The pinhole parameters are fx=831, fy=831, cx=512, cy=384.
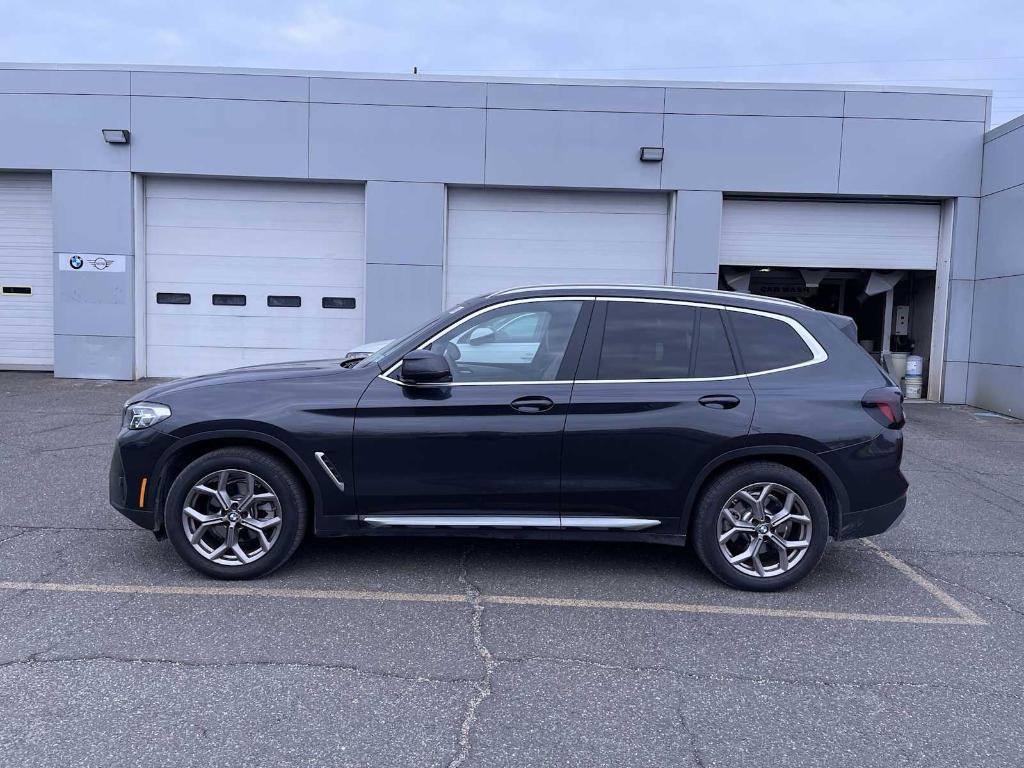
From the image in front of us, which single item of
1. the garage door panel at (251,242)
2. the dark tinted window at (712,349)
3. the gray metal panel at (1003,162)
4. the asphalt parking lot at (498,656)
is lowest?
the asphalt parking lot at (498,656)

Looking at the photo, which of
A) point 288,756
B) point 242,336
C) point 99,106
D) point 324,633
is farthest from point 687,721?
point 99,106

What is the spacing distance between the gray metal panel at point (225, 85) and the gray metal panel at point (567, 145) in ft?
10.5

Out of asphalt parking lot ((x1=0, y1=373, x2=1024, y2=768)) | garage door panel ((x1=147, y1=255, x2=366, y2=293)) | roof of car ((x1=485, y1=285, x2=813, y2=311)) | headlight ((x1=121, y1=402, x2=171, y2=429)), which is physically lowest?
asphalt parking lot ((x1=0, y1=373, x2=1024, y2=768))

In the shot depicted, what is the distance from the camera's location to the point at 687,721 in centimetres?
332

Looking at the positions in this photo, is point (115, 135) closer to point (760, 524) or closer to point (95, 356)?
point (95, 356)

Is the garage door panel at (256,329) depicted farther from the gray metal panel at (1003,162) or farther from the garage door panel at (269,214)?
the gray metal panel at (1003,162)

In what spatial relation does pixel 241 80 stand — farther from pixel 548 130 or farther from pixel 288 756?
pixel 288 756

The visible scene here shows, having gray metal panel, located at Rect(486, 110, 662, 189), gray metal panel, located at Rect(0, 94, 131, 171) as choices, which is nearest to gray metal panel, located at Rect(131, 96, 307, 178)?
gray metal panel, located at Rect(0, 94, 131, 171)

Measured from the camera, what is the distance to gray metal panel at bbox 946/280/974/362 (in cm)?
1365

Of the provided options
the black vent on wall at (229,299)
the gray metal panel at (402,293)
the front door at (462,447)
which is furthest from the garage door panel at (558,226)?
the front door at (462,447)

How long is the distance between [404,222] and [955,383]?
9498 millimetres

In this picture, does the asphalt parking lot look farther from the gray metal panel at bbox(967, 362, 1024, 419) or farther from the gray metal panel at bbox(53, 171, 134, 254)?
the gray metal panel at bbox(53, 171, 134, 254)

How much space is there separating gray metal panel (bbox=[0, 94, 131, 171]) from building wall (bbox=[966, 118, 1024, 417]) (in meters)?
13.8

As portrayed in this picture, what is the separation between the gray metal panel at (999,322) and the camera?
1239 cm
